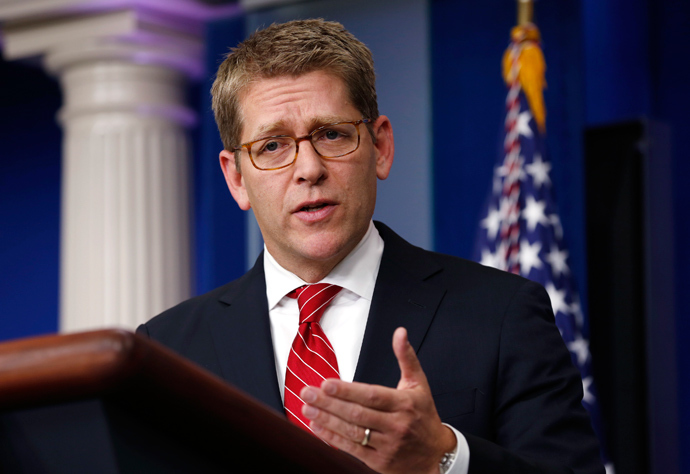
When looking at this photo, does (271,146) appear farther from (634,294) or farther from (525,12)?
(634,294)

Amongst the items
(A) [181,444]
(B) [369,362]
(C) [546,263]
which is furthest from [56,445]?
(C) [546,263]

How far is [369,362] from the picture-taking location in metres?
1.32

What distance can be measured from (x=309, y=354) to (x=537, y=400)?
0.39m

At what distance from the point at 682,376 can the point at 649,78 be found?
149 cm

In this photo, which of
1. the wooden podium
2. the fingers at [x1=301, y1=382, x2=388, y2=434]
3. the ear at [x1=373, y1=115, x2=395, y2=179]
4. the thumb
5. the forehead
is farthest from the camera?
the ear at [x1=373, y1=115, x2=395, y2=179]

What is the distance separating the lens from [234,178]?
1622mm

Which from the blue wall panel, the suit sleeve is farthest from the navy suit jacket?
the blue wall panel

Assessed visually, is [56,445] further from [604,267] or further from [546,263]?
[604,267]

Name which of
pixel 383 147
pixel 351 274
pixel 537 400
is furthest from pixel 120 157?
pixel 537 400

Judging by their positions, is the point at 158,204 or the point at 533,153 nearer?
the point at 533,153

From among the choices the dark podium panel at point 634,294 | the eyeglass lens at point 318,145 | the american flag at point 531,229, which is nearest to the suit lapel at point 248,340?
the eyeglass lens at point 318,145

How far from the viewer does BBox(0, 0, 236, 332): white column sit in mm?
4047

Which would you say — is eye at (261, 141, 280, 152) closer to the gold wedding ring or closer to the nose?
the nose

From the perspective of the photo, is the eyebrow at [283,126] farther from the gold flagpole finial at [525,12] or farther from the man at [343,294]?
the gold flagpole finial at [525,12]
